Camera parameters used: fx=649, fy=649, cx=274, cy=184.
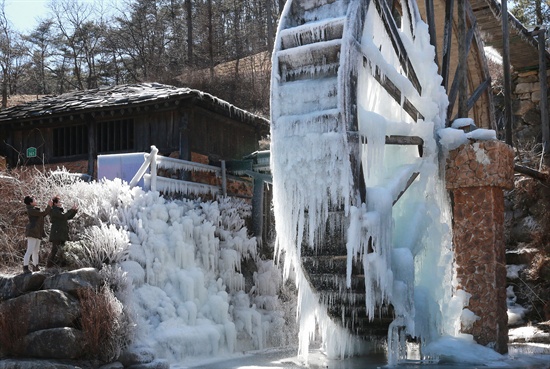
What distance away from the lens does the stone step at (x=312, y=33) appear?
8.24 metres

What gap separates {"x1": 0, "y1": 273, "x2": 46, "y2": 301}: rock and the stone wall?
1150cm

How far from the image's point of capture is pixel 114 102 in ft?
47.7

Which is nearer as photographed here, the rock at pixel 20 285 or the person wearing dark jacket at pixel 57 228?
the rock at pixel 20 285

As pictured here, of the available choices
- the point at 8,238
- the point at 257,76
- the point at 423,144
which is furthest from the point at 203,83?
the point at 423,144

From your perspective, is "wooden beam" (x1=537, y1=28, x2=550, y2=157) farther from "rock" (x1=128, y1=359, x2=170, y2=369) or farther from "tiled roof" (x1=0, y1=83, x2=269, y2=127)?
"rock" (x1=128, y1=359, x2=170, y2=369)

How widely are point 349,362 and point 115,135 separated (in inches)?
360

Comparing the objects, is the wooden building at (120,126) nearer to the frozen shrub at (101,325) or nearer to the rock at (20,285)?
the rock at (20,285)

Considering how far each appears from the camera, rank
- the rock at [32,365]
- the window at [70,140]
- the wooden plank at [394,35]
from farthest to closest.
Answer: the window at [70,140] → the wooden plank at [394,35] → the rock at [32,365]

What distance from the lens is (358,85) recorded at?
8.23 meters

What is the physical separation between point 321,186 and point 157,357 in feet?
11.5

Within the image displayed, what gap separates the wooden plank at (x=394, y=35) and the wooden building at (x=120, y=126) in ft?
18.6

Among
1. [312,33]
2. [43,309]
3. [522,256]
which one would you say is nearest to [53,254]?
[43,309]

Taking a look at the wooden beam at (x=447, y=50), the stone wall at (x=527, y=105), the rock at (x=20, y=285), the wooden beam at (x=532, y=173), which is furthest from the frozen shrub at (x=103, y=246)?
the stone wall at (x=527, y=105)

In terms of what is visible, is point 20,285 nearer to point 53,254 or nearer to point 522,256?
point 53,254
